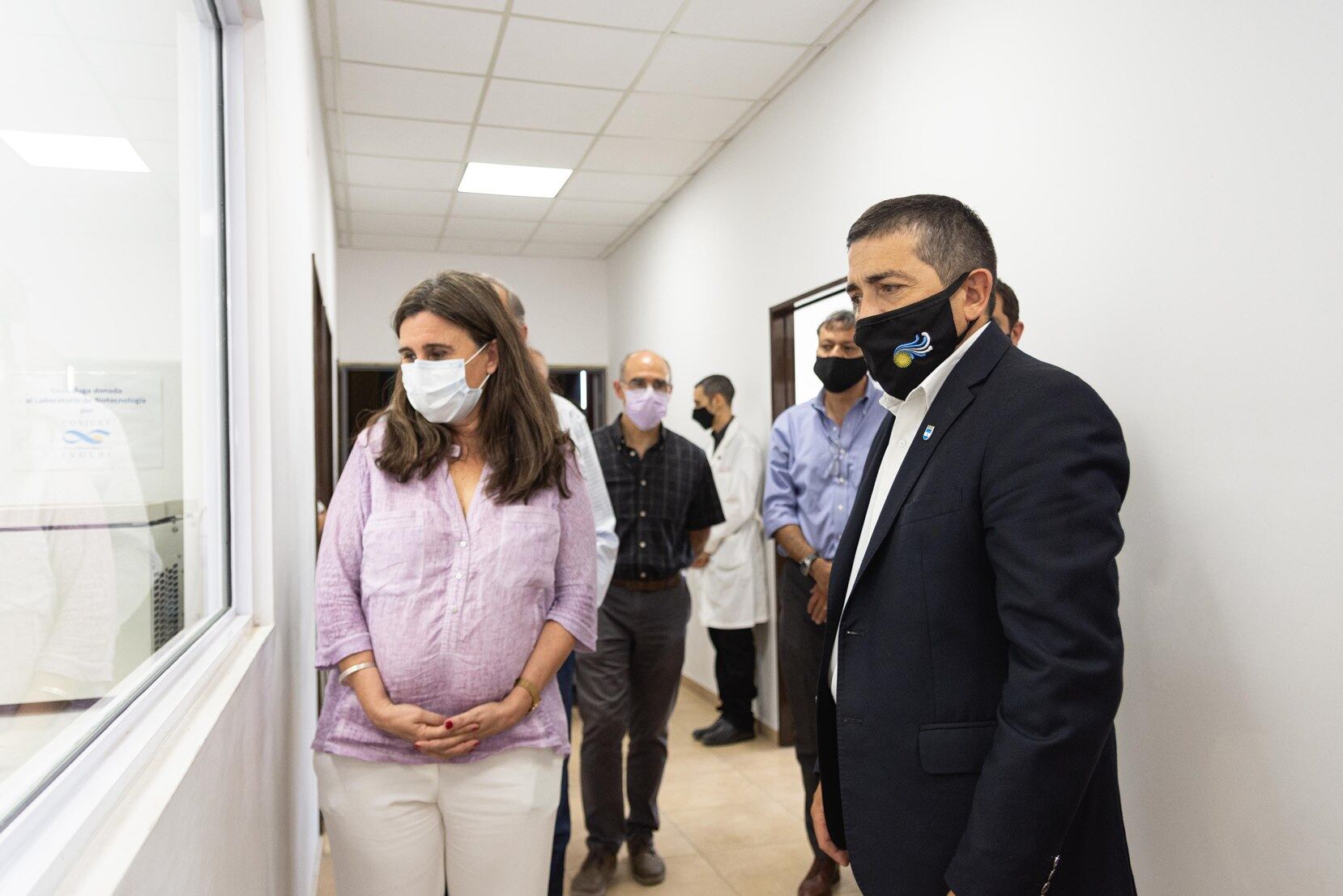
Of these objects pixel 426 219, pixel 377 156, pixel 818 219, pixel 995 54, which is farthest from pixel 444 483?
pixel 426 219

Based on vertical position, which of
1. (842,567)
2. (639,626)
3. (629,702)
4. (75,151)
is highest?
(75,151)

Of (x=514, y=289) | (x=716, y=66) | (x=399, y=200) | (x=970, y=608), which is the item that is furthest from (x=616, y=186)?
(x=970, y=608)

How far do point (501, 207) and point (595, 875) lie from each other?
4.35 metres

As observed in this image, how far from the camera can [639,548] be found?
2.91 metres

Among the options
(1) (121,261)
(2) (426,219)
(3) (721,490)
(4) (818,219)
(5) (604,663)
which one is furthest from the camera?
(2) (426,219)

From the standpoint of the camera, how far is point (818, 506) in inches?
115

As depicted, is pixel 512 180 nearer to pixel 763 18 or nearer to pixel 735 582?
pixel 763 18

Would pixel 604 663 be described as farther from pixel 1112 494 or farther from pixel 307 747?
pixel 1112 494

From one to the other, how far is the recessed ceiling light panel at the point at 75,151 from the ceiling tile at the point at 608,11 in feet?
8.28

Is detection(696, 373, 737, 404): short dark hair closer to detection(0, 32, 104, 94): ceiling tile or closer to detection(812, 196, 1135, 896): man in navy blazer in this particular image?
detection(812, 196, 1135, 896): man in navy blazer

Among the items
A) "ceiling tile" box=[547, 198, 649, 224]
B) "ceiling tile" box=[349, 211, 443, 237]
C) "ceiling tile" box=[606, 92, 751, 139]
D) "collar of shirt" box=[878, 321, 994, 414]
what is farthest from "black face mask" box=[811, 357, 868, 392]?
"ceiling tile" box=[349, 211, 443, 237]

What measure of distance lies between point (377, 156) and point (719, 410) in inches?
90.3

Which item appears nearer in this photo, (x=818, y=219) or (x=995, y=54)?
(x=995, y=54)

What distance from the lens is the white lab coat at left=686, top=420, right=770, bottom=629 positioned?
4.36m
